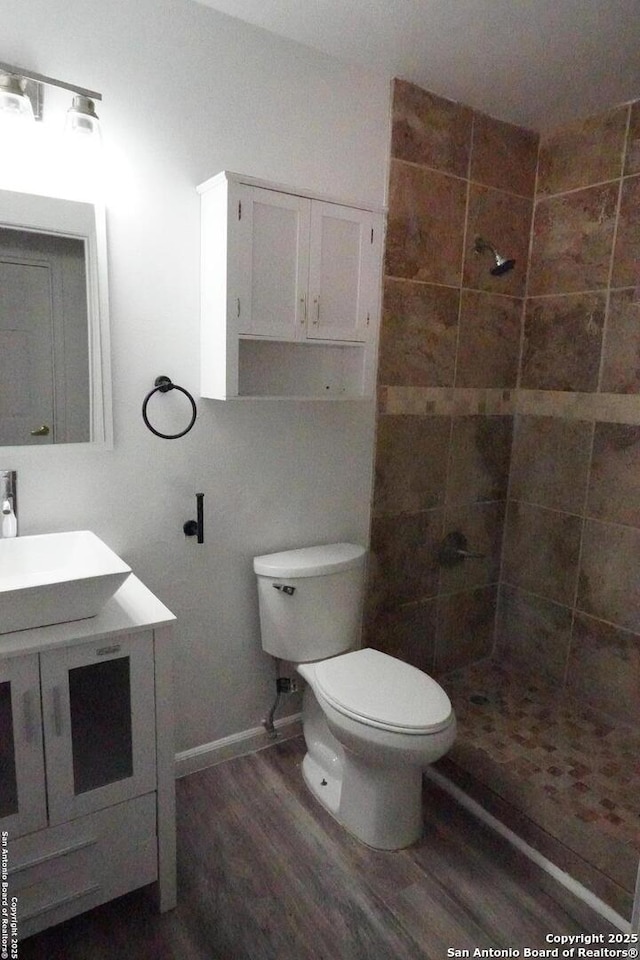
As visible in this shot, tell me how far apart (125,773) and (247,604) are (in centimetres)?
75

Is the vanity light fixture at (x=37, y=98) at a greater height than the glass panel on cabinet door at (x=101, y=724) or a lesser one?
greater

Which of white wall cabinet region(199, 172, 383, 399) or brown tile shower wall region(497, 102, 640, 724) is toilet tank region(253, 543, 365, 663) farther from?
brown tile shower wall region(497, 102, 640, 724)

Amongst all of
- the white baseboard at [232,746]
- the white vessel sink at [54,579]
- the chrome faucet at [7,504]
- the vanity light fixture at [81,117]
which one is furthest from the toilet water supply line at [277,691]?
the vanity light fixture at [81,117]

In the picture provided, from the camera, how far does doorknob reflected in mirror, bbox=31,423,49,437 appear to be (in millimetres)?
1674

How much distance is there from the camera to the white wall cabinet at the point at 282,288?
176cm

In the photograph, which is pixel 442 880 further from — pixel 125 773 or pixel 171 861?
pixel 125 773

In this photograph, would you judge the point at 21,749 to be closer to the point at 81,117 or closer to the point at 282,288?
the point at 282,288

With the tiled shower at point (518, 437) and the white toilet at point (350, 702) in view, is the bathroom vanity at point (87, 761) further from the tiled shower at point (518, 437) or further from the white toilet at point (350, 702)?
the tiled shower at point (518, 437)

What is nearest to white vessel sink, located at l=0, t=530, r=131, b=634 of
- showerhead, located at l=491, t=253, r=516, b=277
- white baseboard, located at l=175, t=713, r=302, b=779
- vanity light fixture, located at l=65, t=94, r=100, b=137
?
white baseboard, located at l=175, t=713, r=302, b=779

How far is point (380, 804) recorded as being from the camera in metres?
1.81

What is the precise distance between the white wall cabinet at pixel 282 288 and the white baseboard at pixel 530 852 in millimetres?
1381

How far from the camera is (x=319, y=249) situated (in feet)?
6.25

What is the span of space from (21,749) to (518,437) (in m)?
2.23

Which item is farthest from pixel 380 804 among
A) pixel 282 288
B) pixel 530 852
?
pixel 282 288
